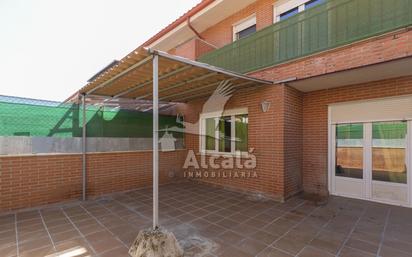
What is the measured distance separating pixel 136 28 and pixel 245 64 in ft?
20.3

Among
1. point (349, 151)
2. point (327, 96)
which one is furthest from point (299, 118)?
point (349, 151)

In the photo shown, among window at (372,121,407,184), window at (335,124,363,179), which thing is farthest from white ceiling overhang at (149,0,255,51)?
window at (372,121,407,184)

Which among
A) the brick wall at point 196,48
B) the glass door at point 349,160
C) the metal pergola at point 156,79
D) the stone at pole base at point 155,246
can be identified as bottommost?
the stone at pole base at point 155,246

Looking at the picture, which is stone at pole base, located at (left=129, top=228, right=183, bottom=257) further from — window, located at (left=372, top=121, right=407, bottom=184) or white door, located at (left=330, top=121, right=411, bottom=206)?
window, located at (left=372, top=121, right=407, bottom=184)

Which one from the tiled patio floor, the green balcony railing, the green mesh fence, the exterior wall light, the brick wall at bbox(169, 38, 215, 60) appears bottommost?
the tiled patio floor

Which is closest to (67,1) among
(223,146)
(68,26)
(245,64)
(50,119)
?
(68,26)

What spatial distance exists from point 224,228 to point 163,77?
3448 mm

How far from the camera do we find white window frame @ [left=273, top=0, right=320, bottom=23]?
5660 millimetres

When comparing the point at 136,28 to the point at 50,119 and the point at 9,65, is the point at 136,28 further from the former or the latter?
the point at 9,65

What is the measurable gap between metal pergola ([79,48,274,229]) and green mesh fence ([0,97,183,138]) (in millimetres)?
268

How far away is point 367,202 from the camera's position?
16.3 ft

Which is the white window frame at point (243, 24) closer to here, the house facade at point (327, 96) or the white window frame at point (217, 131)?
the house facade at point (327, 96)

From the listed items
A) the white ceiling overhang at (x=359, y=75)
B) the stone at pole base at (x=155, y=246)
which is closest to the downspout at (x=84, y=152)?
the stone at pole base at (x=155, y=246)

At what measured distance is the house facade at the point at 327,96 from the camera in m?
3.97
